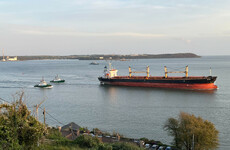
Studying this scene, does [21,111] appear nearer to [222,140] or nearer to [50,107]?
[222,140]

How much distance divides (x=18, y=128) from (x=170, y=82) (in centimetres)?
2522

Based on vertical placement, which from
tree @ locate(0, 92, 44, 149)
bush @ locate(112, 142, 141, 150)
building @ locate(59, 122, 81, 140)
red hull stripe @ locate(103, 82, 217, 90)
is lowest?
building @ locate(59, 122, 81, 140)

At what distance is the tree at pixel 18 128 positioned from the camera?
5323mm

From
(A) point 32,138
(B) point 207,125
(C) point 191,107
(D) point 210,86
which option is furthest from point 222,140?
(D) point 210,86

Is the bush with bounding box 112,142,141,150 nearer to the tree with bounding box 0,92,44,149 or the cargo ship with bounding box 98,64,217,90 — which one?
the tree with bounding box 0,92,44,149

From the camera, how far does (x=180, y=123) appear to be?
30.6 feet

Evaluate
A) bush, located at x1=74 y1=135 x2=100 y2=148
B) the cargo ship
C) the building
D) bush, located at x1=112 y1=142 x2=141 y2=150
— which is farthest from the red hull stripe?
bush, located at x1=112 y1=142 x2=141 y2=150

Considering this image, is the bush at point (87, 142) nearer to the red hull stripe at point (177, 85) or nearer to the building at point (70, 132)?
the building at point (70, 132)

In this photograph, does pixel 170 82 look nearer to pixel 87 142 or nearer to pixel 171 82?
pixel 171 82

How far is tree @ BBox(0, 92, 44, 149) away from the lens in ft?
17.5

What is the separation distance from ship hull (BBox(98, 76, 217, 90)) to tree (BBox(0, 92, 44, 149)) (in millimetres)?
24335

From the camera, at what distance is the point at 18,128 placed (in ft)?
18.3

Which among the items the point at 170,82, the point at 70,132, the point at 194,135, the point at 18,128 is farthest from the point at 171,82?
the point at 18,128

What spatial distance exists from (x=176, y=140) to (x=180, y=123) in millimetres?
682
